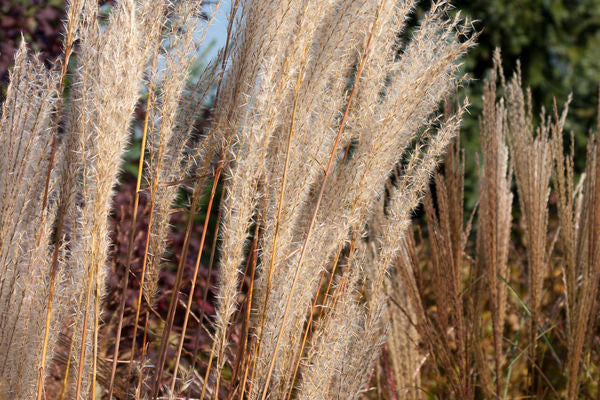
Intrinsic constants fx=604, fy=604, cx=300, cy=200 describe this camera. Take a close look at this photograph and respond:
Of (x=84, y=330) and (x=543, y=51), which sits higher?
(x=543, y=51)

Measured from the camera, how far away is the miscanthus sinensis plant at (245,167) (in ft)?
3.92

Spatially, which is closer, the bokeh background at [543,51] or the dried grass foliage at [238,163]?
the dried grass foliage at [238,163]

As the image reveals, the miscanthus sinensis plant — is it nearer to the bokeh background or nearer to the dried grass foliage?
the dried grass foliage

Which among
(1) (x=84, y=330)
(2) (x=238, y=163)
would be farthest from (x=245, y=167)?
(1) (x=84, y=330)

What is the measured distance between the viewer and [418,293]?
206cm

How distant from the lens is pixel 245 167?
1167 mm

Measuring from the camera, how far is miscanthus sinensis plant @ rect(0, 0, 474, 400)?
1193 millimetres

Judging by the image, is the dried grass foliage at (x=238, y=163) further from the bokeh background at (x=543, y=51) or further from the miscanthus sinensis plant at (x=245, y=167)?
the bokeh background at (x=543, y=51)

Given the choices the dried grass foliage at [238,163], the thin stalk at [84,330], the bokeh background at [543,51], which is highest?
the bokeh background at [543,51]

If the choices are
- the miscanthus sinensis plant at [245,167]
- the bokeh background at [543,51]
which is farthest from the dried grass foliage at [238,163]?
the bokeh background at [543,51]

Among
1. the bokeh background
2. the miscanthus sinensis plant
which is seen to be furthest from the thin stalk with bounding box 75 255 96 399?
the bokeh background

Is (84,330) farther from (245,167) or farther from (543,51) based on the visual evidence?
(543,51)

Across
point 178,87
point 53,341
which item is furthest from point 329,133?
point 53,341

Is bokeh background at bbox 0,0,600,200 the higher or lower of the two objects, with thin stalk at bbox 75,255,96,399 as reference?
higher
